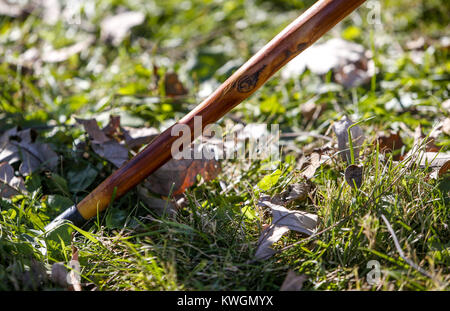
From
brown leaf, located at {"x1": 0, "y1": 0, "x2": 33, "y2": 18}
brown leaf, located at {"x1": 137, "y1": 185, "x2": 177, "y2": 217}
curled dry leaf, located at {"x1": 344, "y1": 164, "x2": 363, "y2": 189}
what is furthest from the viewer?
brown leaf, located at {"x1": 0, "y1": 0, "x2": 33, "y2": 18}

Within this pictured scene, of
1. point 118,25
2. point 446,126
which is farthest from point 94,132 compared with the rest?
point 118,25

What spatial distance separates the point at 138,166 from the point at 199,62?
1673 mm

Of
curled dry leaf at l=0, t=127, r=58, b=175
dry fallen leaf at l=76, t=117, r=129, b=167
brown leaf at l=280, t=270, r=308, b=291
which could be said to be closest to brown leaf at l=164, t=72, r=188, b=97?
dry fallen leaf at l=76, t=117, r=129, b=167

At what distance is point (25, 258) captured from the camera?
1526 mm

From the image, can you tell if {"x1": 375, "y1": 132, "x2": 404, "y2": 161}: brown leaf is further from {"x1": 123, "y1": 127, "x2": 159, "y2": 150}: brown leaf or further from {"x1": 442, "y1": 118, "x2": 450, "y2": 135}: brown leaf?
{"x1": 123, "y1": 127, "x2": 159, "y2": 150}: brown leaf

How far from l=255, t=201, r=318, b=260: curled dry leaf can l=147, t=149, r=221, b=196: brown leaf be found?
47cm

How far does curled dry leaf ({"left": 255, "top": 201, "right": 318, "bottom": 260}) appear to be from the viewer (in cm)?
148

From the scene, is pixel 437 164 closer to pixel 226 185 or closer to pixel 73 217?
pixel 226 185

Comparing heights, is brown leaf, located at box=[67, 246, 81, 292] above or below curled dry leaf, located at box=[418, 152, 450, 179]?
below

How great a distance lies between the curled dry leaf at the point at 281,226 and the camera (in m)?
1.48

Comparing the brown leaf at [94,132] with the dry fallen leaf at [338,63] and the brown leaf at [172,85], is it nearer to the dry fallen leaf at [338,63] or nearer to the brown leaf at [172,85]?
the brown leaf at [172,85]

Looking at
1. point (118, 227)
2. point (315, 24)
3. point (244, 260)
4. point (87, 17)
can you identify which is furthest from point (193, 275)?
point (87, 17)

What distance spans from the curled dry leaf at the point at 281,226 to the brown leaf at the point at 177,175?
0.47 metres

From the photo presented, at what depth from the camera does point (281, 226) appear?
154cm
